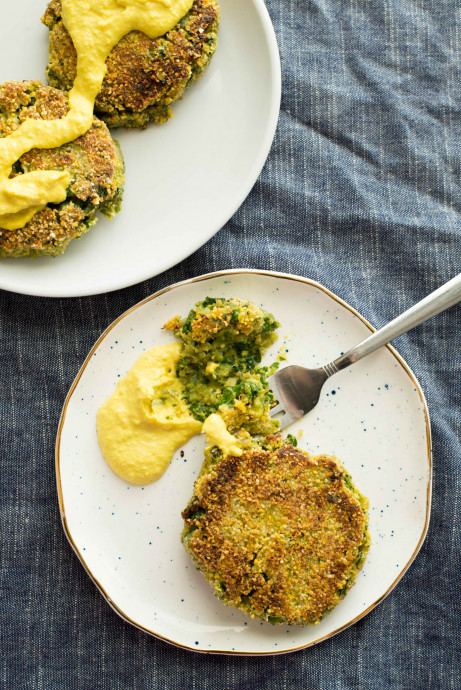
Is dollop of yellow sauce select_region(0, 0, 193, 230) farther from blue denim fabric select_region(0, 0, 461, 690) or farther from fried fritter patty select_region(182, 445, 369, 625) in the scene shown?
fried fritter patty select_region(182, 445, 369, 625)

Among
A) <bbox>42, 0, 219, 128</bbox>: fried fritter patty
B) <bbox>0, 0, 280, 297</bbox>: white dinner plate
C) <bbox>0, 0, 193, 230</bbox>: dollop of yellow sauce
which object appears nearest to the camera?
<bbox>0, 0, 193, 230</bbox>: dollop of yellow sauce

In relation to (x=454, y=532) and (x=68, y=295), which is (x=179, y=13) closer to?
(x=68, y=295)

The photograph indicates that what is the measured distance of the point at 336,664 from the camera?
2.86 m

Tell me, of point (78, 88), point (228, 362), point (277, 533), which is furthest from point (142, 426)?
point (78, 88)

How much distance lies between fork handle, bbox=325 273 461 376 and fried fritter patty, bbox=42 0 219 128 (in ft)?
4.46

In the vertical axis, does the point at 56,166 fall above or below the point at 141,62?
below

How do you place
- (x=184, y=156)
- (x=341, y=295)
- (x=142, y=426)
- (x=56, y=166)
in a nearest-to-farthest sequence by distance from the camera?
1. (x=56, y=166)
2. (x=142, y=426)
3. (x=184, y=156)
4. (x=341, y=295)

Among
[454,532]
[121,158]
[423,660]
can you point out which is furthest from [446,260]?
[423,660]

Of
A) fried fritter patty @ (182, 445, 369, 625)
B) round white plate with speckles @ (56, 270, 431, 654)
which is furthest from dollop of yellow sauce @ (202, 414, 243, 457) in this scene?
round white plate with speckles @ (56, 270, 431, 654)

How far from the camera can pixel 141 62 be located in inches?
103

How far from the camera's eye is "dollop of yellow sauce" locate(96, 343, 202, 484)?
8.84 ft

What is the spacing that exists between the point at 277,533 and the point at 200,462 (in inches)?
18.0

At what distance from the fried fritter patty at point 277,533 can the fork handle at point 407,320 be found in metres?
0.44

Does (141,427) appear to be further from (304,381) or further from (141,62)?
(141,62)
